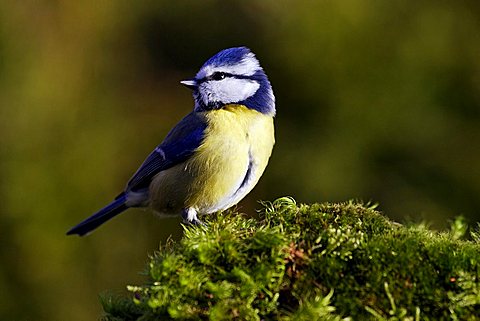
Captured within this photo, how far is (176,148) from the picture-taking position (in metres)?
3.02

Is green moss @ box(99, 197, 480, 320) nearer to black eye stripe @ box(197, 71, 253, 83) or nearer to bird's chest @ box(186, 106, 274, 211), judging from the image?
bird's chest @ box(186, 106, 274, 211)

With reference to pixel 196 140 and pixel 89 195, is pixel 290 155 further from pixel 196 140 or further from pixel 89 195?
pixel 196 140

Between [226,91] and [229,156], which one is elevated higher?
[226,91]


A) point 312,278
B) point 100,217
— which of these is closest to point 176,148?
point 100,217

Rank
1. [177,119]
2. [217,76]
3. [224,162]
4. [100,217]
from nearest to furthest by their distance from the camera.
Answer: [224,162]
[217,76]
[100,217]
[177,119]

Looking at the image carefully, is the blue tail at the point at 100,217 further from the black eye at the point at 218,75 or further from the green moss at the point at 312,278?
the green moss at the point at 312,278

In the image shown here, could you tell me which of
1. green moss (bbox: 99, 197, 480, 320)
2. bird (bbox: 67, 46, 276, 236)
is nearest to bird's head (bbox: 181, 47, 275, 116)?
bird (bbox: 67, 46, 276, 236)

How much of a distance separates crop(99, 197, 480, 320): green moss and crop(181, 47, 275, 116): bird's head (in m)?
1.39

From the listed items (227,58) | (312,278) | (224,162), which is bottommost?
(224,162)

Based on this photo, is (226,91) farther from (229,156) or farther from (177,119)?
(177,119)

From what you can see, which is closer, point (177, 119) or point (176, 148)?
point (176, 148)

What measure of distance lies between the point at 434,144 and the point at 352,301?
3.25 m

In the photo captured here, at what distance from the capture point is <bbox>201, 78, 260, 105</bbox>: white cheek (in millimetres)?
2975

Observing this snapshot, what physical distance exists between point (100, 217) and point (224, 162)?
97cm
